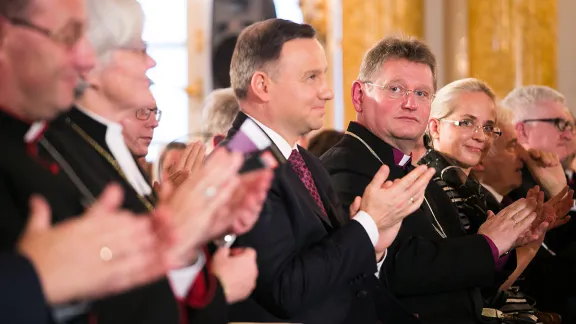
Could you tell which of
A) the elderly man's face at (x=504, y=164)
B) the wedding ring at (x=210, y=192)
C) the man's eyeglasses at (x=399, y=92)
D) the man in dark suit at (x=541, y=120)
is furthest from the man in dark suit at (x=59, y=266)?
the man in dark suit at (x=541, y=120)

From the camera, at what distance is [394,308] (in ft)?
10.6

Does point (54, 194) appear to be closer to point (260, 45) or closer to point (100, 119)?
point (100, 119)

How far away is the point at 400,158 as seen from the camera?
3.77 metres

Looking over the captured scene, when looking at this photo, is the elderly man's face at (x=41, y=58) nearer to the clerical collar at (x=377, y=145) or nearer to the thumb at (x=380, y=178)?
the thumb at (x=380, y=178)

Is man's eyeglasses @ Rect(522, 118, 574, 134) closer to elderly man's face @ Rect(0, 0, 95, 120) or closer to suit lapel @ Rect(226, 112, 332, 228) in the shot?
suit lapel @ Rect(226, 112, 332, 228)

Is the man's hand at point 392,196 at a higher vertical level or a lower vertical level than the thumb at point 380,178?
lower

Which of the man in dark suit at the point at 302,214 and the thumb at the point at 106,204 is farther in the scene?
the man in dark suit at the point at 302,214

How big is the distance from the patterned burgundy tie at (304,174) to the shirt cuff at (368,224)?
193mm

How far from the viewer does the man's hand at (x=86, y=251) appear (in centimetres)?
154

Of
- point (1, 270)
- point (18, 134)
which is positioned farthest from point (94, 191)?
point (1, 270)

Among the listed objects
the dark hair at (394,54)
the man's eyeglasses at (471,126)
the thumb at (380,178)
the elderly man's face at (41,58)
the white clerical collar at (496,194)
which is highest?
the elderly man's face at (41,58)

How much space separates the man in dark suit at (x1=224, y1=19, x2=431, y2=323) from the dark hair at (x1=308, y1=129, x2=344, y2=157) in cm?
177

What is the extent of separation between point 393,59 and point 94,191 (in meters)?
2.13

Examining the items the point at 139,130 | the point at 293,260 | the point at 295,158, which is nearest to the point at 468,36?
the point at 139,130
